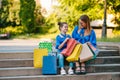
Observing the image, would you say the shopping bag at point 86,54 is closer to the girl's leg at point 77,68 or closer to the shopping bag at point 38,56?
the girl's leg at point 77,68

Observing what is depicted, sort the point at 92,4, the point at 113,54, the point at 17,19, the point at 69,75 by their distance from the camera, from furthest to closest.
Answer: the point at 17,19 → the point at 92,4 → the point at 113,54 → the point at 69,75

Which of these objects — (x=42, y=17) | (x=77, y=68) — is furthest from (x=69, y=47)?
(x=42, y=17)

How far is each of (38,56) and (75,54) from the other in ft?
2.77

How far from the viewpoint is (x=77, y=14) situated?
1054 inches

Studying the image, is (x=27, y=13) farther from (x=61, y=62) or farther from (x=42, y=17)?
(x=61, y=62)

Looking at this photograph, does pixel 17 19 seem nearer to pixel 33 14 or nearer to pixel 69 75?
pixel 33 14

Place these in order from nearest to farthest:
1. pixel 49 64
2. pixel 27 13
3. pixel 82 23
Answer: pixel 49 64, pixel 82 23, pixel 27 13

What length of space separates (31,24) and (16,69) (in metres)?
19.5

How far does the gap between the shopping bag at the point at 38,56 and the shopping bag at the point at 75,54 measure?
0.55m

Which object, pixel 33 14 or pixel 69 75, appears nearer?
pixel 69 75

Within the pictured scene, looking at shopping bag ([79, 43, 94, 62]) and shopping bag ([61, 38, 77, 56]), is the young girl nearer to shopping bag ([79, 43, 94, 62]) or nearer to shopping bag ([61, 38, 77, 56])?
shopping bag ([61, 38, 77, 56])

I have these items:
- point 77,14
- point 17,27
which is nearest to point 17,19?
point 17,27

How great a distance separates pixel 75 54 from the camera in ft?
27.9

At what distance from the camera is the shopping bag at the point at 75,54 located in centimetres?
847
